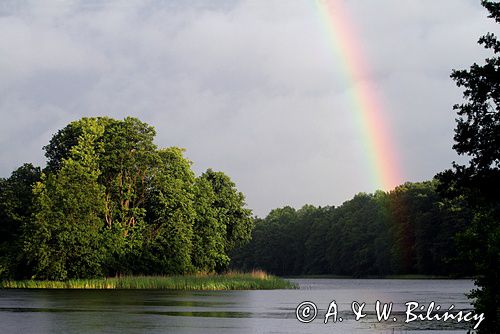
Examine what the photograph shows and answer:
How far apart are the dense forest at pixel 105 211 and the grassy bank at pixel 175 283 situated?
45.8 inches

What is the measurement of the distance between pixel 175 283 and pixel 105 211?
11678mm

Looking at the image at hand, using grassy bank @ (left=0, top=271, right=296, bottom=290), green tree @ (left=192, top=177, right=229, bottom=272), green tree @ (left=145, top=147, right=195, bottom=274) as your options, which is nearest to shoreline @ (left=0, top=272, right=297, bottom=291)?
grassy bank @ (left=0, top=271, right=296, bottom=290)

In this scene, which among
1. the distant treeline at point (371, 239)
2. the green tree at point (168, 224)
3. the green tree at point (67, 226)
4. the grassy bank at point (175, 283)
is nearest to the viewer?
the grassy bank at point (175, 283)

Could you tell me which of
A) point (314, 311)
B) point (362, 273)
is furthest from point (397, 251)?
point (314, 311)

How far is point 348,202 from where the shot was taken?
186500 mm

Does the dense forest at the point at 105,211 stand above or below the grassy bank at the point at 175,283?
above

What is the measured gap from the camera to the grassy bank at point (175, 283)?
243 feet

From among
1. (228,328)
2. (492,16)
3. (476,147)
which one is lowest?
(228,328)

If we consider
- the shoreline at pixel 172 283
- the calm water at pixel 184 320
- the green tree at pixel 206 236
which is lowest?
the calm water at pixel 184 320

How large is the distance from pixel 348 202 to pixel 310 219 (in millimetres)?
13902

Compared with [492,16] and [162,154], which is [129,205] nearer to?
[162,154]

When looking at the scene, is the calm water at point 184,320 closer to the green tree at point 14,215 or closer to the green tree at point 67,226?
the green tree at point 67,226

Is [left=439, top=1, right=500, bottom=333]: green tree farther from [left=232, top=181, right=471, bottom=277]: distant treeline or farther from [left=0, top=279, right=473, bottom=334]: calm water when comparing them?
[left=232, top=181, right=471, bottom=277]: distant treeline

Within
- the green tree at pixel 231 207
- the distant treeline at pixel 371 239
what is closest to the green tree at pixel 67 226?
the green tree at pixel 231 207
